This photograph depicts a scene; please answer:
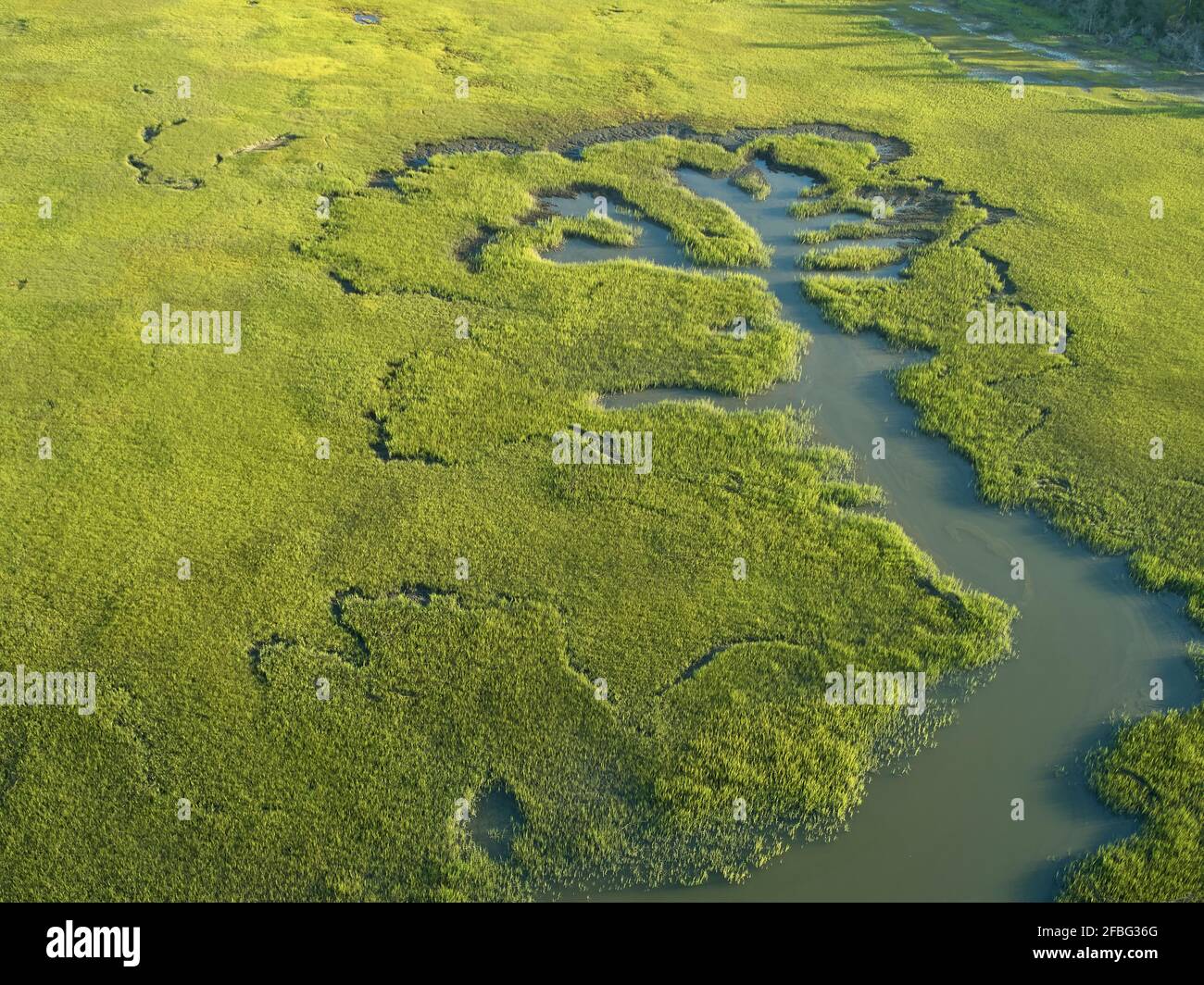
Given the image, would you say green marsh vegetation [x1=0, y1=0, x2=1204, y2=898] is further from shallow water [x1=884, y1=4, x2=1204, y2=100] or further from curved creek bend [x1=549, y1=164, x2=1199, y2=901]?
shallow water [x1=884, y1=4, x2=1204, y2=100]

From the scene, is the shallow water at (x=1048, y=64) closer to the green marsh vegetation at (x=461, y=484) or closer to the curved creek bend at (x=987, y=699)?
the green marsh vegetation at (x=461, y=484)

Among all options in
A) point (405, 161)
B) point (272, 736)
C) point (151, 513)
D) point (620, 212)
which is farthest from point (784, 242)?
point (272, 736)

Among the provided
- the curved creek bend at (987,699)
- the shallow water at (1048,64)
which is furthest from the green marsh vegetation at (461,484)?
the shallow water at (1048,64)

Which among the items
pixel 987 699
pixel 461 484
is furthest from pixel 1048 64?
pixel 987 699

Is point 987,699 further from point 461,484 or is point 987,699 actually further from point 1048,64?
point 1048,64

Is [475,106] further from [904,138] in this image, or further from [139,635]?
[139,635]

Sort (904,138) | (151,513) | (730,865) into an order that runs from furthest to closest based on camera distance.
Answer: (904,138)
(151,513)
(730,865)
